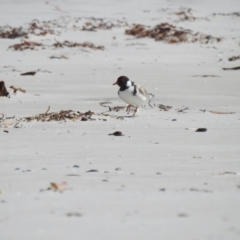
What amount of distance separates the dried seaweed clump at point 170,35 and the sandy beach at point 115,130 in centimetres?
3

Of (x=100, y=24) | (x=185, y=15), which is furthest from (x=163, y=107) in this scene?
(x=185, y=15)

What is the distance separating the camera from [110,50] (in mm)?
15047

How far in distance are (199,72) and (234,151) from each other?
21.4ft

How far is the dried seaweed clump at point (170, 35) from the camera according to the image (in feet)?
53.4

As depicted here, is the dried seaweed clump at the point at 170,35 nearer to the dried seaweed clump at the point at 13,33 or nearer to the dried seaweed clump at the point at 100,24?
the dried seaweed clump at the point at 100,24

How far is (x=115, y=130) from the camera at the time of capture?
7.20 metres

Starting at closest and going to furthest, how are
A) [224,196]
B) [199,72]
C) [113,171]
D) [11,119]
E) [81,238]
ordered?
[81,238] < [224,196] < [113,171] < [11,119] < [199,72]

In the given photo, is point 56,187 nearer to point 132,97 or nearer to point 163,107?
point 132,97

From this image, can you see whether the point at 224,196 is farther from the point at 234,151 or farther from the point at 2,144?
the point at 2,144

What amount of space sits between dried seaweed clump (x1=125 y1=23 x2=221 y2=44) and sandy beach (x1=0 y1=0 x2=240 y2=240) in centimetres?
3

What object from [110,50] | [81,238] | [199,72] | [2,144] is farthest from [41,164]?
[110,50]

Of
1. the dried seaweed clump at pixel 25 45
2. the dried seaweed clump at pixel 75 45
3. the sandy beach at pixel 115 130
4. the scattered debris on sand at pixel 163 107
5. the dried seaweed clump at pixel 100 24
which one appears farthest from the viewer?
the dried seaweed clump at pixel 100 24

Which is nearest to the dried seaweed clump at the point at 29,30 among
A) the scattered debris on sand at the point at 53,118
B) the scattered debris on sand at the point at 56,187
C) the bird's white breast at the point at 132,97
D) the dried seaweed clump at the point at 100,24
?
the dried seaweed clump at the point at 100,24

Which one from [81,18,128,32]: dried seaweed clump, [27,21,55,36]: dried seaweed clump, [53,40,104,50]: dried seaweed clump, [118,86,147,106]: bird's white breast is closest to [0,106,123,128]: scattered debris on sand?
[118,86,147,106]: bird's white breast
